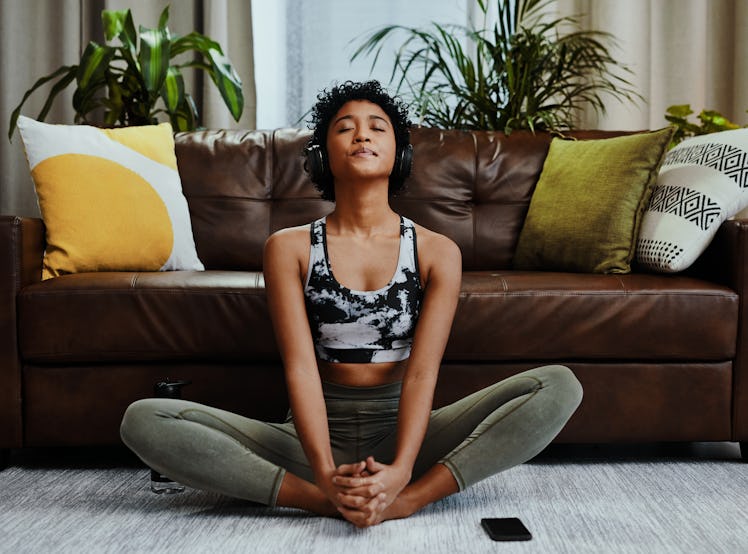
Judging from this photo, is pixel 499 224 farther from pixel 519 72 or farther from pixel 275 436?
pixel 275 436

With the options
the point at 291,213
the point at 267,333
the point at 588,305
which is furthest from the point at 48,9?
the point at 588,305

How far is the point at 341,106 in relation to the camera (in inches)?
68.7

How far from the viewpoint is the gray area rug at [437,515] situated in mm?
1489

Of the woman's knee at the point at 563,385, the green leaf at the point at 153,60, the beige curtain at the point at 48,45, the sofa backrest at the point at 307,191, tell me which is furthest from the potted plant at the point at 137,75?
the woman's knee at the point at 563,385

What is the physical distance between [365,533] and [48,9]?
283 centimetres

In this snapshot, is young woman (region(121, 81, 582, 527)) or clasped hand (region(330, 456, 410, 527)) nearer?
clasped hand (region(330, 456, 410, 527))

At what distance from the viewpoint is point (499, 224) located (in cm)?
262

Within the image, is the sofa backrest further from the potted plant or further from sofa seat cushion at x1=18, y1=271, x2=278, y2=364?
sofa seat cushion at x1=18, y1=271, x2=278, y2=364

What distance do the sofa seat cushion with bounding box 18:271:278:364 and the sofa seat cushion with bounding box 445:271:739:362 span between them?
498mm

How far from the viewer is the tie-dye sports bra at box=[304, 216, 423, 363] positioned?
1.69 m

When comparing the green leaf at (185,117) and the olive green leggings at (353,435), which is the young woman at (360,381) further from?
the green leaf at (185,117)

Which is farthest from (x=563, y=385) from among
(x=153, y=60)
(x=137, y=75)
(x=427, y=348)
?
(x=137, y=75)

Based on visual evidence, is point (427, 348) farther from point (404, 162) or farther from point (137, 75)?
point (137, 75)

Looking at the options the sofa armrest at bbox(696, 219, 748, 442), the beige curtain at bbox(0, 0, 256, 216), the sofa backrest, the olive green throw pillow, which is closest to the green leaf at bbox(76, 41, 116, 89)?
the sofa backrest
